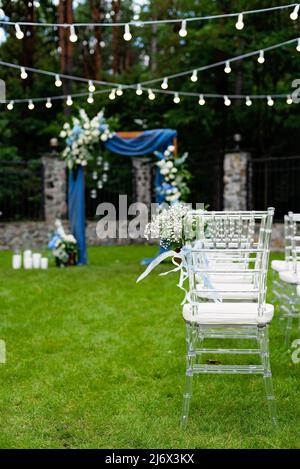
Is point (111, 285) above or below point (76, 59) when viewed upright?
below

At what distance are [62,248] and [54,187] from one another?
3.81 m

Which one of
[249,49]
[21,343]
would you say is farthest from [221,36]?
[21,343]

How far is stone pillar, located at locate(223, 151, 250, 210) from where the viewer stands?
Result: 11.9 m

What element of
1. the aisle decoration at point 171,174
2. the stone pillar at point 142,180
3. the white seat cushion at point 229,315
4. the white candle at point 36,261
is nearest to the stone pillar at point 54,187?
the stone pillar at point 142,180

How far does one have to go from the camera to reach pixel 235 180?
39.1 feet

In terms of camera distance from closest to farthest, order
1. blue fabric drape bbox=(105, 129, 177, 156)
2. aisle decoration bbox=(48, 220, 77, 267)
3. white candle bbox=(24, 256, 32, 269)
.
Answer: white candle bbox=(24, 256, 32, 269) → aisle decoration bbox=(48, 220, 77, 267) → blue fabric drape bbox=(105, 129, 177, 156)

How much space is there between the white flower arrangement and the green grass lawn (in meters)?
3.47

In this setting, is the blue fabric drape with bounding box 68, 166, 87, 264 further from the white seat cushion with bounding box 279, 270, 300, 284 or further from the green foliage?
the white seat cushion with bounding box 279, 270, 300, 284

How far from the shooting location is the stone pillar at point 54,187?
12.6 metres

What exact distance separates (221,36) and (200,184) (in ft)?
11.4

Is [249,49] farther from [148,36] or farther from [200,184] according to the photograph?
[148,36]

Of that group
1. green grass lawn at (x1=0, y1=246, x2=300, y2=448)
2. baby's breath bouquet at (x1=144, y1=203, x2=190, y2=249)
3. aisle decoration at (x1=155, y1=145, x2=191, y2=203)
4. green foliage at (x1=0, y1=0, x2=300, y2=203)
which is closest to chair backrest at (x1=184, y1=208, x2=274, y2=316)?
baby's breath bouquet at (x1=144, y1=203, x2=190, y2=249)

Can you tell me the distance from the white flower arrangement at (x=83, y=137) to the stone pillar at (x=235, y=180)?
3.38 m

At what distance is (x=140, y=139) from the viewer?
30.8 feet
